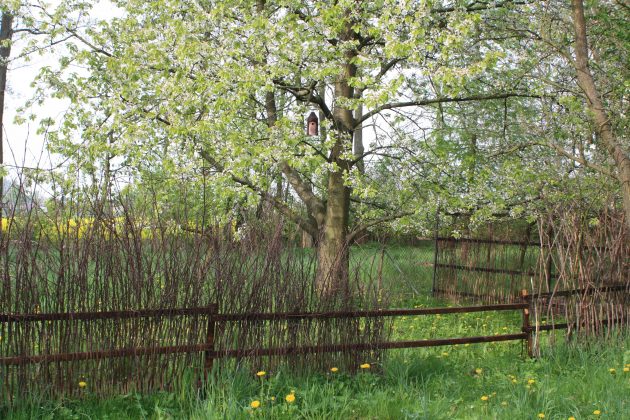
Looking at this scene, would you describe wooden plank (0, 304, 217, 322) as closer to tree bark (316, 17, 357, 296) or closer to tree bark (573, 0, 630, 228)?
tree bark (316, 17, 357, 296)

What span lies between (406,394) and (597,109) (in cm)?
457

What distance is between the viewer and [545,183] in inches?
393

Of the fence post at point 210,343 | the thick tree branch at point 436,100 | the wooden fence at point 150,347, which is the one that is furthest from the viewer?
the thick tree branch at point 436,100

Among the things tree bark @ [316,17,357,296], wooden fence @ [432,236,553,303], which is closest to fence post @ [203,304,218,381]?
tree bark @ [316,17,357,296]

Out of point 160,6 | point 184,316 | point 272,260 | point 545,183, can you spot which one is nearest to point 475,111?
point 545,183

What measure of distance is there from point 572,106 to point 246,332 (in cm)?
641

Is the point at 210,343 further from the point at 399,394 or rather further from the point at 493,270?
the point at 493,270

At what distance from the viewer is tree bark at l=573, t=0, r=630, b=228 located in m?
7.44

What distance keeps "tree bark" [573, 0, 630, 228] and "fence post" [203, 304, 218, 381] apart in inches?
194

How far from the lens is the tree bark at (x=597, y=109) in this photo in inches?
293

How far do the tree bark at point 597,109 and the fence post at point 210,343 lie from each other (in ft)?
16.2

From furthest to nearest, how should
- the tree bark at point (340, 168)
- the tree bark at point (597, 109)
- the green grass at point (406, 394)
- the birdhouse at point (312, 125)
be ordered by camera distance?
the tree bark at point (340, 168) → the birdhouse at point (312, 125) → the tree bark at point (597, 109) → the green grass at point (406, 394)

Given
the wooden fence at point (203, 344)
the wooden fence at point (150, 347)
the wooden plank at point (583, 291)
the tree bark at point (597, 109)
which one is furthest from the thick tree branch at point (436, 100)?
the wooden fence at point (150, 347)

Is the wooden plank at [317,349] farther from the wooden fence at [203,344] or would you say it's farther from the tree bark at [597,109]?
the tree bark at [597,109]
